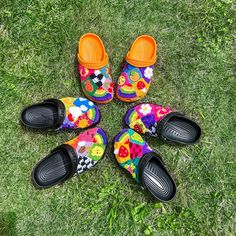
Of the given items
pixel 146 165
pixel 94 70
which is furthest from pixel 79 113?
pixel 146 165

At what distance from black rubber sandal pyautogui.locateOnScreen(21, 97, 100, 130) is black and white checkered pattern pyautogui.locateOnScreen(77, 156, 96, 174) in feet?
0.95

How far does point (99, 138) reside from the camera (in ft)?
10.3

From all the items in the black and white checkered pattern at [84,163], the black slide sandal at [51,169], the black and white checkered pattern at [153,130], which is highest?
the black and white checkered pattern at [153,130]

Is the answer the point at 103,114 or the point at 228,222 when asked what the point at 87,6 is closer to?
the point at 103,114

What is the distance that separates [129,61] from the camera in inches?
121

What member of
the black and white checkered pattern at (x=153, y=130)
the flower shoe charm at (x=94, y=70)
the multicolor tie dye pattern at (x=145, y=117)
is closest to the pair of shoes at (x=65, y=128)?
the flower shoe charm at (x=94, y=70)

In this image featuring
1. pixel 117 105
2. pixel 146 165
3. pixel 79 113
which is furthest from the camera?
pixel 117 105

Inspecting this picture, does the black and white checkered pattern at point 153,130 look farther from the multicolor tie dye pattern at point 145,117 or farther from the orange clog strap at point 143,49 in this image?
the orange clog strap at point 143,49

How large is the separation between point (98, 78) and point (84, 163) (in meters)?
0.74

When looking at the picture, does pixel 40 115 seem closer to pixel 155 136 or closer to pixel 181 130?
pixel 155 136

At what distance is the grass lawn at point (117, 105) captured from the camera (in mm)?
3156

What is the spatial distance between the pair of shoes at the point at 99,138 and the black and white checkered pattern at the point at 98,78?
0.20m

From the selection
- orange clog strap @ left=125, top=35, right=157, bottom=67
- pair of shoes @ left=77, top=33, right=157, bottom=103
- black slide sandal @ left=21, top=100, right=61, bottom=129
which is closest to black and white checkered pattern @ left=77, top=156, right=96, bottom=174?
black slide sandal @ left=21, top=100, right=61, bottom=129

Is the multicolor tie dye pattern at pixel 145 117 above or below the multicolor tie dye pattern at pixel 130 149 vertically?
above
